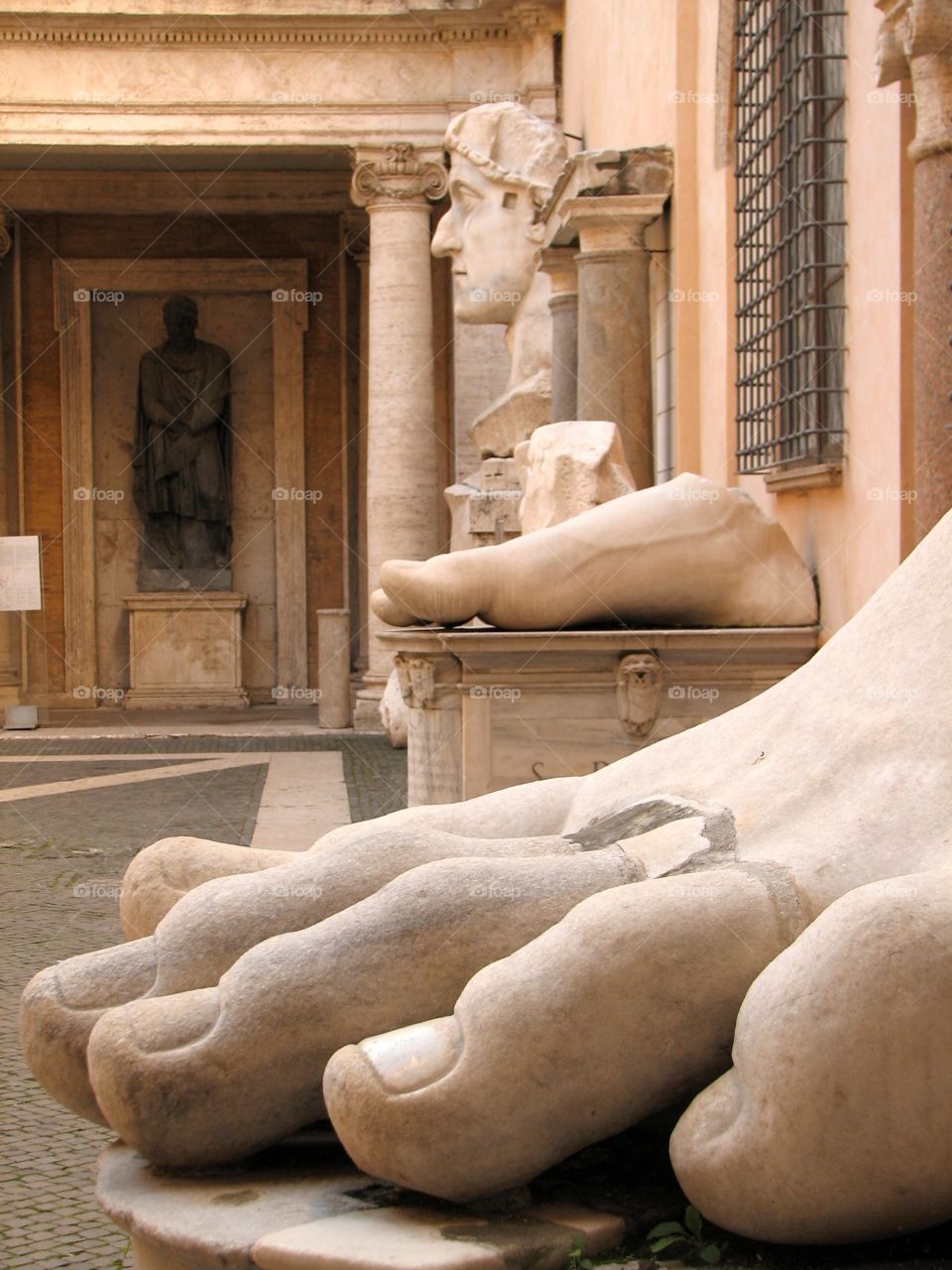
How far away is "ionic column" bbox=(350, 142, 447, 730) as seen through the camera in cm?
1400

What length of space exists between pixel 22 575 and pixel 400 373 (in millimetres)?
3276

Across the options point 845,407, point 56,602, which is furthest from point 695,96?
point 56,602

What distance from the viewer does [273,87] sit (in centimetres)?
1409

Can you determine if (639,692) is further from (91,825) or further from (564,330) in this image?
(564,330)

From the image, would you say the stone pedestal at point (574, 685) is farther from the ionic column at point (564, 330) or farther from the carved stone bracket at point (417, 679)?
the ionic column at point (564, 330)

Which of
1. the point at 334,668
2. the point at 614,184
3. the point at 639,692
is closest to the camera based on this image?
the point at 639,692

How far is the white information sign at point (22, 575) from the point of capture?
14016mm

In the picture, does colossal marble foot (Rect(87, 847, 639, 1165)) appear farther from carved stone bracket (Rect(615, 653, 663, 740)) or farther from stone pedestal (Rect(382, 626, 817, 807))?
carved stone bracket (Rect(615, 653, 663, 740))

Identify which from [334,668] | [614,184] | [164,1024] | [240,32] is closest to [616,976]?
[164,1024]

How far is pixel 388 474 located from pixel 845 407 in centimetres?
834

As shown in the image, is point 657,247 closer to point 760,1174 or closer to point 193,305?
point 760,1174

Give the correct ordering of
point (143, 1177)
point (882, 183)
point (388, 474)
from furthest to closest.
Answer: point (388, 474), point (882, 183), point (143, 1177)

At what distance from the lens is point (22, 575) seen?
46.3 ft

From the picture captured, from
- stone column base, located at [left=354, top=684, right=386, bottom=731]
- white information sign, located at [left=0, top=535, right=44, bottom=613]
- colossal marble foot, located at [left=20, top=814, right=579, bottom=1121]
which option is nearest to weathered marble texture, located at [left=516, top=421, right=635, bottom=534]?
colossal marble foot, located at [left=20, top=814, right=579, bottom=1121]
